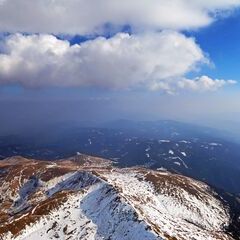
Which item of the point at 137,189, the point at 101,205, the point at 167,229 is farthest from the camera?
the point at 137,189

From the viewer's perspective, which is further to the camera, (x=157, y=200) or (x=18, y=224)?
(x=157, y=200)

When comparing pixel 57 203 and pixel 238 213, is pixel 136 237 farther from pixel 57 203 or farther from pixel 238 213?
pixel 238 213

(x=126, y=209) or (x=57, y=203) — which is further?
(x=57, y=203)

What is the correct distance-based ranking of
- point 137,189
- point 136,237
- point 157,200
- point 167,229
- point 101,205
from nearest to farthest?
1. point 136,237
2. point 167,229
3. point 101,205
4. point 157,200
5. point 137,189

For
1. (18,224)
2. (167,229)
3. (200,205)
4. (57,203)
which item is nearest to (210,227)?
(200,205)

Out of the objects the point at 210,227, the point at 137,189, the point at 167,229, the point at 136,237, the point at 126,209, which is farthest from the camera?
the point at 137,189

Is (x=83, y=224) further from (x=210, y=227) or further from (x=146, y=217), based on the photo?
(x=210, y=227)

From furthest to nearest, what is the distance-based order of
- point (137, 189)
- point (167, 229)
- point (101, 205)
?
point (137, 189)
point (101, 205)
point (167, 229)

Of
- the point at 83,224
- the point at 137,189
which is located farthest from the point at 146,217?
the point at 137,189

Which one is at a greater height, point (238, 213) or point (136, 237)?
point (136, 237)
